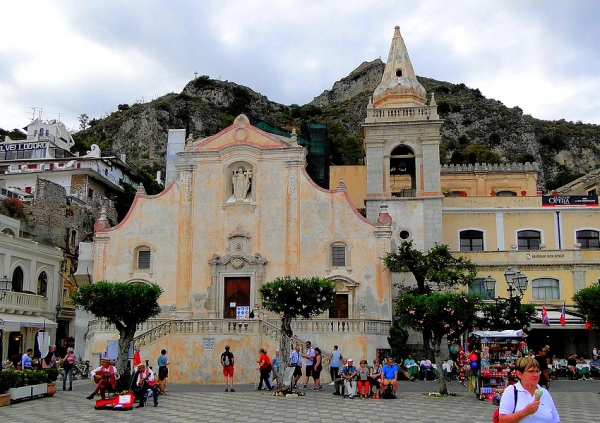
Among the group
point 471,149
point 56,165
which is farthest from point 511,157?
point 56,165

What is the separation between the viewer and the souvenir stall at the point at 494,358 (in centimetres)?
2145

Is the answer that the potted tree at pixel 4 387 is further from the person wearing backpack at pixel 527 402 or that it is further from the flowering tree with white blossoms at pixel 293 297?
the person wearing backpack at pixel 527 402

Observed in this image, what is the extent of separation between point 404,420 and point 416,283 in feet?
71.1

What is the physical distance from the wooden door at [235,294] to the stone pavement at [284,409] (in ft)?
36.9

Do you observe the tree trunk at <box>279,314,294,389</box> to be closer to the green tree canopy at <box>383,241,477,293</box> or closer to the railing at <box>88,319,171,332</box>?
the railing at <box>88,319,171,332</box>

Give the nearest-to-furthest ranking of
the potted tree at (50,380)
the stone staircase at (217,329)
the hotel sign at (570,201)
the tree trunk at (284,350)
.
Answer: the potted tree at (50,380)
the tree trunk at (284,350)
the stone staircase at (217,329)
the hotel sign at (570,201)

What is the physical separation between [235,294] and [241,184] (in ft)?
19.9

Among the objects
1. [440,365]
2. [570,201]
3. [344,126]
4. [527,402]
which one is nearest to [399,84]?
[570,201]

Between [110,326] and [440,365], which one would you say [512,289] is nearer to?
[440,365]

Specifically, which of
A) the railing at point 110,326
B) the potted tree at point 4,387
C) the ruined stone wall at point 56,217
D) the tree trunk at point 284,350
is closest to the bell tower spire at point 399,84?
the railing at point 110,326

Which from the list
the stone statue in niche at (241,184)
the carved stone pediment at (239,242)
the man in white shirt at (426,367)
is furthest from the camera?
the stone statue in niche at (241,184)

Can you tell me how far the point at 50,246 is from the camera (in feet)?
153

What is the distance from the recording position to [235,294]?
120 ft

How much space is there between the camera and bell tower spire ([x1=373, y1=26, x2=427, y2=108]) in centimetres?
4309
